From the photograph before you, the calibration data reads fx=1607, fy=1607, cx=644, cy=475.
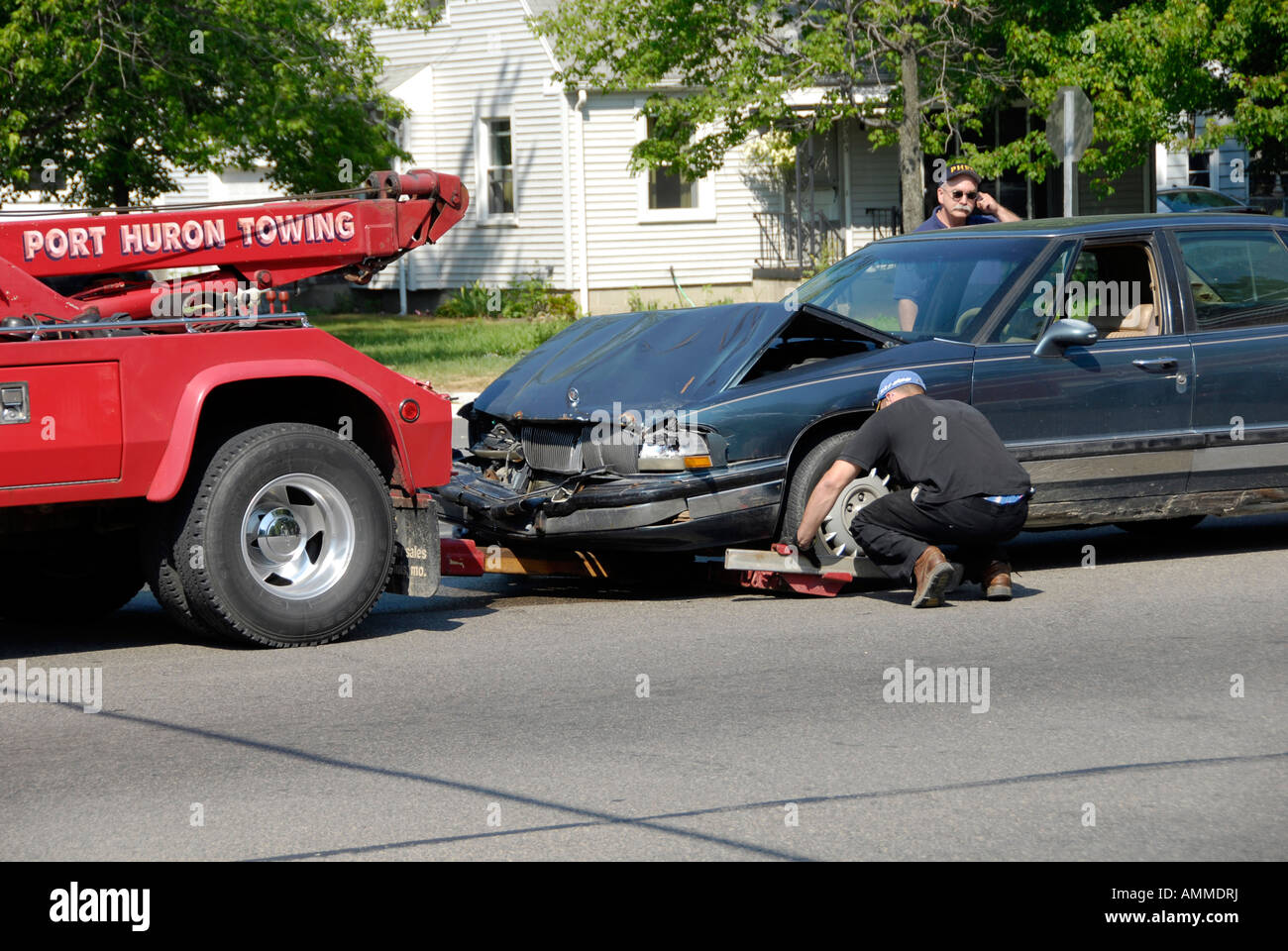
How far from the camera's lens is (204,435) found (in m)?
6.78

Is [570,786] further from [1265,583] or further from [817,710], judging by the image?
[1265,583]

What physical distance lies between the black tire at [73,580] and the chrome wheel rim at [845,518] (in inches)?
128

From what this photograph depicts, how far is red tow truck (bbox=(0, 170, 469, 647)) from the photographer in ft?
20.5

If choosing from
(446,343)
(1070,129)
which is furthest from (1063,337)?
(446,343)

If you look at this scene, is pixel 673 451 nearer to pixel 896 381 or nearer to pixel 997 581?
pixel 896 381

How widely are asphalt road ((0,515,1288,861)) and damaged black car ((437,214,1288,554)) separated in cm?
54

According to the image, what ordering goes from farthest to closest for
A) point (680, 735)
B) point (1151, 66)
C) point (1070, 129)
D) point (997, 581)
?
point (1151, 66), point (1070, 129), point (997, 581), point (680, 735)

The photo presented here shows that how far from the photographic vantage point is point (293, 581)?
691cm

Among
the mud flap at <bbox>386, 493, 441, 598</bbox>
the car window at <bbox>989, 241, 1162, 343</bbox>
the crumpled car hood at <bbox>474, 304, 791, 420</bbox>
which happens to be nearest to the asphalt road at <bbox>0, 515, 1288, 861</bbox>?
the mud flap at <bbox>386, 493, 441, 598</bbox>

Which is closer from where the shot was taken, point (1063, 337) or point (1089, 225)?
point (1063, 337)

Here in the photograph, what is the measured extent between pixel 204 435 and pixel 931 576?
3.33 m

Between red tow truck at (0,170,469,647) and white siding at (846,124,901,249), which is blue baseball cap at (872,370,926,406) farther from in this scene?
white siding at (846,124,901,249)

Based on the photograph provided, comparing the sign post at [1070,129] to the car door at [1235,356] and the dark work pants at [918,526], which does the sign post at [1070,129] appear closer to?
the car door at [1235,356]

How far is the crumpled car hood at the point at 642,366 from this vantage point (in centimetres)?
775
